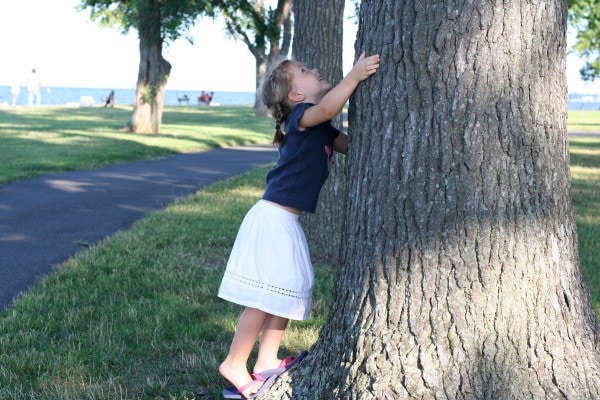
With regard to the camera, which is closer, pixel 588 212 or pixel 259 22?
pixel 588 212

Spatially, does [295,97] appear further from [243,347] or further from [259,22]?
[259,22]

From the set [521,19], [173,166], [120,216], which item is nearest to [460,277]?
[521,19]

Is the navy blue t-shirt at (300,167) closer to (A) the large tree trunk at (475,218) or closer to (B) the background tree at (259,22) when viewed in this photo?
(A) the large tree trunk at (475,218)

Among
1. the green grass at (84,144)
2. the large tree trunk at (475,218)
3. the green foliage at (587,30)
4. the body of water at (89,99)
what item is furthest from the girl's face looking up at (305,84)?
the body of water at (89,99)

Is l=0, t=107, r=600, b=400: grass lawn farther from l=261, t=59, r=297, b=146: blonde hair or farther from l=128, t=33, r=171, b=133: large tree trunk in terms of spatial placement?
l=128, t=33, r=171, b=133: large tree trunk

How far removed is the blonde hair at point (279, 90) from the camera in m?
4.09

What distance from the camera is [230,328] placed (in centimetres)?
536

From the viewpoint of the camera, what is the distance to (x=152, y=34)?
78.4ft

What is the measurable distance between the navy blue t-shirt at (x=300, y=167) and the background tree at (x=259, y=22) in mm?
22743

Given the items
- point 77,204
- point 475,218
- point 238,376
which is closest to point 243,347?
point 238,376

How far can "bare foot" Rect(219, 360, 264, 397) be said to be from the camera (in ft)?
13.5

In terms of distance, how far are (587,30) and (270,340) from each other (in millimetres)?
23810

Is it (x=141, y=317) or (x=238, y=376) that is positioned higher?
(x=238, y=376)

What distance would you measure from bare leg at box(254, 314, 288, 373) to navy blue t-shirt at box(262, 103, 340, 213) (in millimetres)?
587
